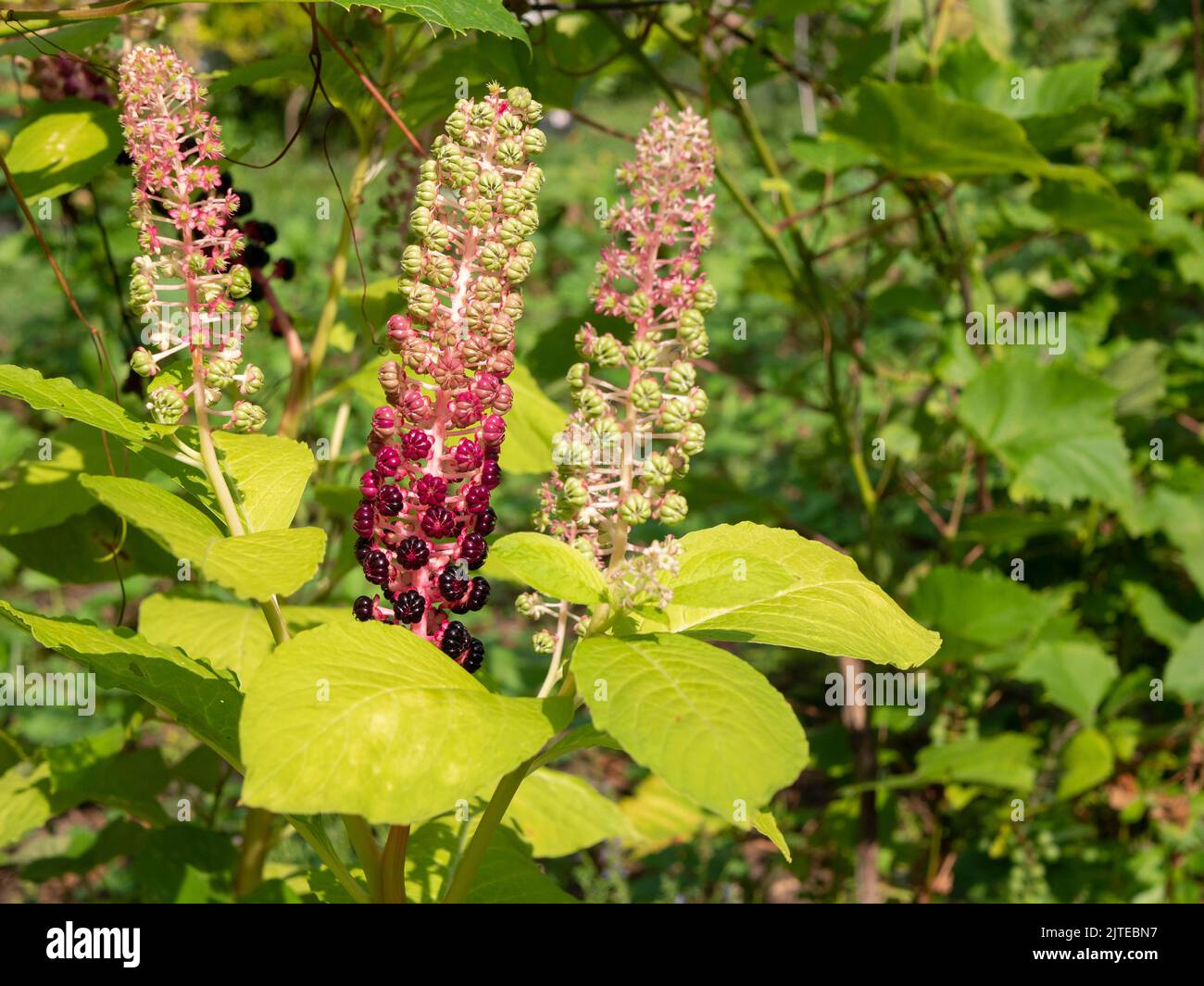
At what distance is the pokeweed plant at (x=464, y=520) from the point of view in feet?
3.18

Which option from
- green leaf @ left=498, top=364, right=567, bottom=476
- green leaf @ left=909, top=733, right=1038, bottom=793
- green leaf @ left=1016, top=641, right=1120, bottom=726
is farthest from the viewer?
green leaf @ left=1016, top=641, right=1120, bottom=726

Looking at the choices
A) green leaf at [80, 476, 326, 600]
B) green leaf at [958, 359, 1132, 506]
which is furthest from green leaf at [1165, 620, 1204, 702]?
green leaf at [80, 476, 326, 600]

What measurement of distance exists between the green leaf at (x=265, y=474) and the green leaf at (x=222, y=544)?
7 centimetres

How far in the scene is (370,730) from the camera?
37.0 inches

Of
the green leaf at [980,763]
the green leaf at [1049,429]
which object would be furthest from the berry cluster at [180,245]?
the green leaf at [1049,429]

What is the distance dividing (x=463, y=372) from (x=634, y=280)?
0.63 ft

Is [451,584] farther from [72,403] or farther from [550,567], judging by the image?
[72,403]

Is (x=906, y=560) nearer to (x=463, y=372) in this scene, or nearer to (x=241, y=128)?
(x=463, y=372)

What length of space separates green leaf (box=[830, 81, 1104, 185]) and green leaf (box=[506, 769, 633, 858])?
1371 millimetres

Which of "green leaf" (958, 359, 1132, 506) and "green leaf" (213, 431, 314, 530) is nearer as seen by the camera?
"green leaf" (213, 431, 314, 530)

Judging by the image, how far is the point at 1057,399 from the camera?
283 cm

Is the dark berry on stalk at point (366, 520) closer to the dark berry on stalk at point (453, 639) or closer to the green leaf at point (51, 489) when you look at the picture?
the dark berry on stalk at point (453, 639)

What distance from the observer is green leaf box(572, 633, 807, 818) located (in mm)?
888

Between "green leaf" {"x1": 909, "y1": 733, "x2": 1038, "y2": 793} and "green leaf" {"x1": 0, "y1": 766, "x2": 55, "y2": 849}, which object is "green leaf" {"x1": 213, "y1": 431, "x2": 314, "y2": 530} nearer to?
"green leaf" {"x1": 0, "y1": 766, "x2": 55, "y2": 849}
